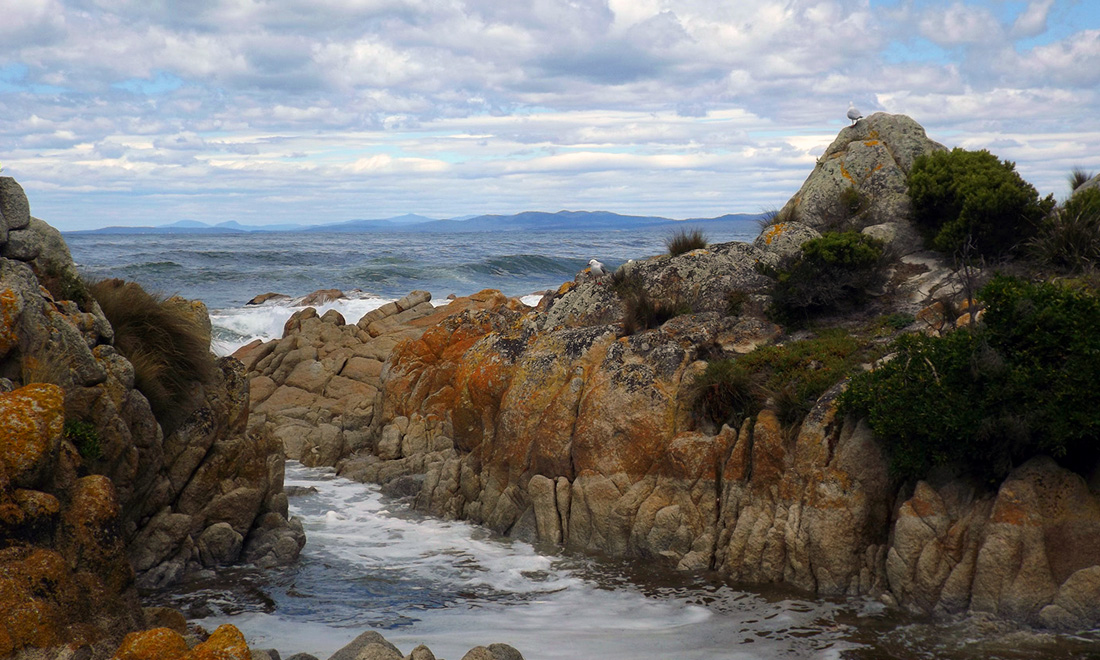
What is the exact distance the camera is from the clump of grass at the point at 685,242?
1781 centimetres

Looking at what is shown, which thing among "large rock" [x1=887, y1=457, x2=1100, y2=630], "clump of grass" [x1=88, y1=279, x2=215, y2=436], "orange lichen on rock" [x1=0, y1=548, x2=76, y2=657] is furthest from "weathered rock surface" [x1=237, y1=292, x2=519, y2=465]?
"large rock" [x1=887, y1=457, x2=1100, y2=630]

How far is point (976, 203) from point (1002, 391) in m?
6.91

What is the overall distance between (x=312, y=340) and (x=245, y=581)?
50.0 ft

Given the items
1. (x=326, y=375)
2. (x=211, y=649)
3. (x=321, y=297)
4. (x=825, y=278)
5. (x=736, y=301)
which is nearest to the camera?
(x=211, y=649)

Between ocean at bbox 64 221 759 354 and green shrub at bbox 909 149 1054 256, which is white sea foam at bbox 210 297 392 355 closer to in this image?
ocean at bbox 64 221 759 354

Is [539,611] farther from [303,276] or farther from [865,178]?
[303,276]

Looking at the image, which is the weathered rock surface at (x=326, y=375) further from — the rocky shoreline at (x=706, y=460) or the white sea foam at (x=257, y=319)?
the white sea foam at (x=257, y=319)

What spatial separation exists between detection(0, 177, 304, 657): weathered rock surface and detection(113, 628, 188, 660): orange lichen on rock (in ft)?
2.92

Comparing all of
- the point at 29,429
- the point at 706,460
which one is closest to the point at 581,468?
the point at 706,460

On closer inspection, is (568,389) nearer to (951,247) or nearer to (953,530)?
(953,530)

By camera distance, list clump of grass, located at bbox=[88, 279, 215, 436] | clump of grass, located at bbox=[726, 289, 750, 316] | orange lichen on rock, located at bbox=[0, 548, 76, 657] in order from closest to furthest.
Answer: orange lichen on rock, located at bbox=[0, 548, 76, 657], clump of grass, located at bbox=[88, 279, 215, 436], clump of grass, located at bbox=[726, 289, 750, 316]

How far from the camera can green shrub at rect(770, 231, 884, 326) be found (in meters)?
15.2

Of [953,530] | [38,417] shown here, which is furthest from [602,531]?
[38,417]

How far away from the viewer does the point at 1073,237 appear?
567 inches
